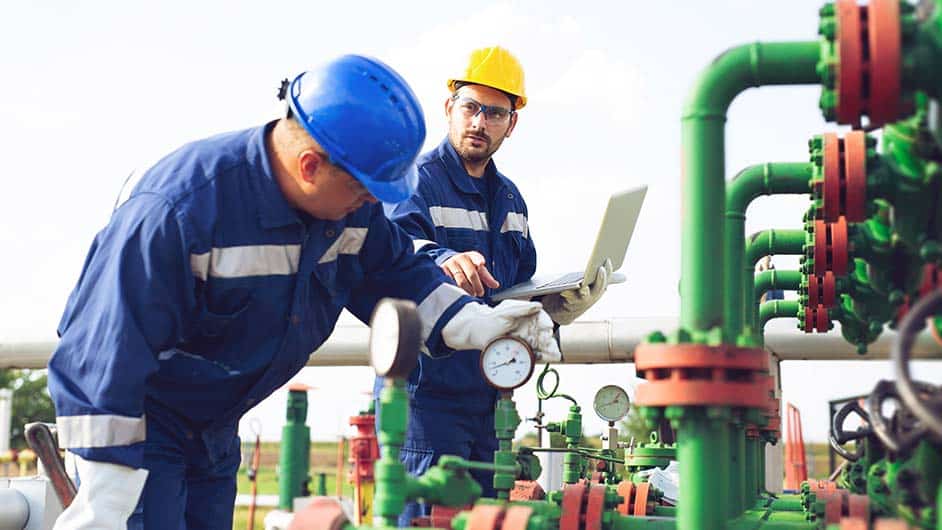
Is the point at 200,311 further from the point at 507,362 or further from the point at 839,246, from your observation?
the point at 839,246

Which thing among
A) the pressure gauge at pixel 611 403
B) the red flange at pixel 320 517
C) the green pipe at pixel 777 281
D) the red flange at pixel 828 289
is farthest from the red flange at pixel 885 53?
the pressure gauge at pixel 611 403

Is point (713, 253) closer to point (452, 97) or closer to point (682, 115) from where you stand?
point (682, 115)

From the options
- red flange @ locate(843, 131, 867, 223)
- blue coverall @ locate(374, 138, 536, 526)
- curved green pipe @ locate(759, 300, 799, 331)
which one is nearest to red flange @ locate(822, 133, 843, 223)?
red flange @ locate(843, 131, 867, 223)

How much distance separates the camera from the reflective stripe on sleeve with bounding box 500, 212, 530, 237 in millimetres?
4064

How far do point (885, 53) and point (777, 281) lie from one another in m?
2.95

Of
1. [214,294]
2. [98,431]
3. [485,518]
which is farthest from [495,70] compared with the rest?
[485,518]

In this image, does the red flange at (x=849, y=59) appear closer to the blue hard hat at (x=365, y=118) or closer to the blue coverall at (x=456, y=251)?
the blue hard hat at (x=365, y=118)

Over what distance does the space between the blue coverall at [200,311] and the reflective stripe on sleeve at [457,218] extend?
2.59 feet

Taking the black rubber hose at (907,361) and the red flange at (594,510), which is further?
the red flange at (594,510)

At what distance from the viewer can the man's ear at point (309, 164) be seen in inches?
102

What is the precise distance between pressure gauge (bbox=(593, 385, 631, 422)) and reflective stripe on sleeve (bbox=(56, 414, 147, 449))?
A: 3176 millimetres

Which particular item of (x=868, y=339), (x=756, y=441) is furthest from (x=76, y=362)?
(x=756, y=441)

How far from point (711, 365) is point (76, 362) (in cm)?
135

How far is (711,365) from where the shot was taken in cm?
181
